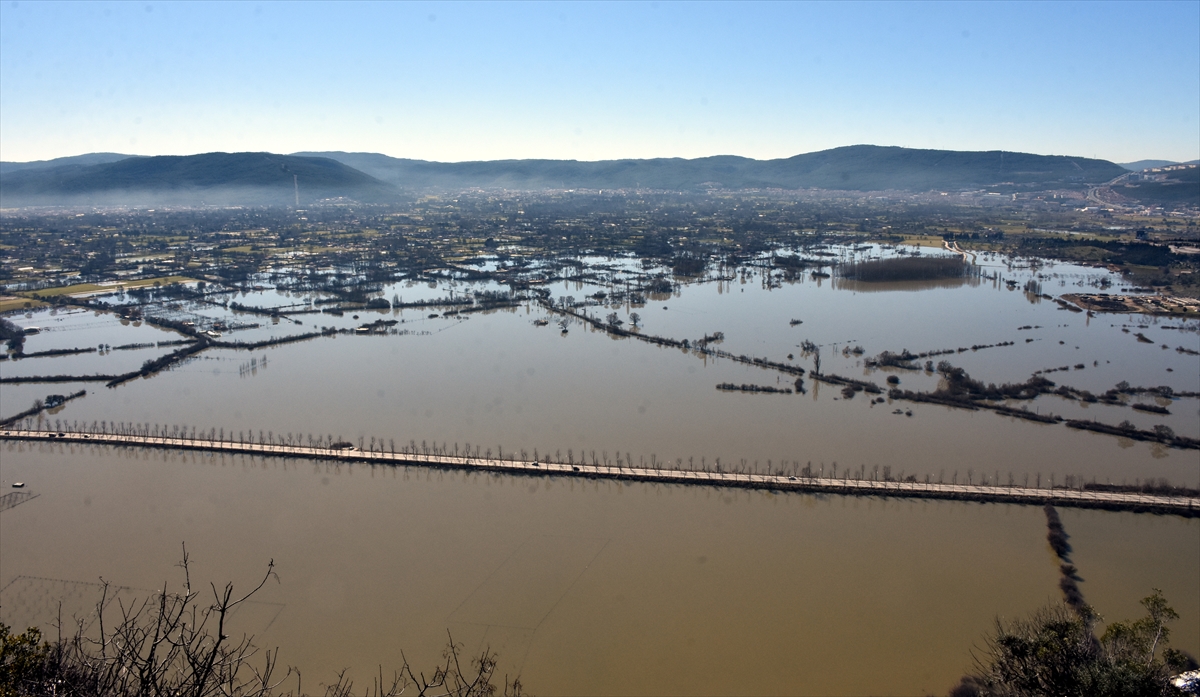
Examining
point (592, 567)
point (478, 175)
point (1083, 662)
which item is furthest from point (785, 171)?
point (1083, 662)

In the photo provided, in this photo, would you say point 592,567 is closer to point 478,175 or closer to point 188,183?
point 188,183

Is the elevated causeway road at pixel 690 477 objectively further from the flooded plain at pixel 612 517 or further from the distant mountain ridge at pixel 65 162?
the distant mountain ridge at pixel 65 162

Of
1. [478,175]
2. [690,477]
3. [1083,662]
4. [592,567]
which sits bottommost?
[592,567]

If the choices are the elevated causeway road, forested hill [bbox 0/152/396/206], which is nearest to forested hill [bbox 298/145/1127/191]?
forested hill [bbox 0/152/396/206]

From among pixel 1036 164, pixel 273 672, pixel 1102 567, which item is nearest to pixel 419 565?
pixel 273 672

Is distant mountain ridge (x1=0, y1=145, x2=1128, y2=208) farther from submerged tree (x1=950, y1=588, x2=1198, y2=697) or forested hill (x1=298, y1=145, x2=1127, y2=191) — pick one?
submerged tree (x1=950, y1=588, x2=1198, y2=697)

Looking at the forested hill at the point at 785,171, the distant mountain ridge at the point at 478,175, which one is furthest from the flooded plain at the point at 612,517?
→ the forested hill at the point at 785,171
